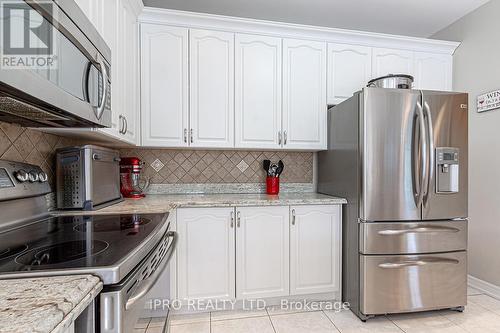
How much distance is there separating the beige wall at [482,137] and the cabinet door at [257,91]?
1833 mm

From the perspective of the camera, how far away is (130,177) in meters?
2.20

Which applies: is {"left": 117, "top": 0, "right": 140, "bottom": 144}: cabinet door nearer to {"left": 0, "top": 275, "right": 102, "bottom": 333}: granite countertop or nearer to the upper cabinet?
the upper cabinet

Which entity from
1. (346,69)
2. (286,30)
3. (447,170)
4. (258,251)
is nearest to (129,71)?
(286,30)

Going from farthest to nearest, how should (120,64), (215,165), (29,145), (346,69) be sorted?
(215,165) < (346,69) < (120,64) < (29,145)

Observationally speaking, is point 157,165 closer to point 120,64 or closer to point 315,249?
point 120,64

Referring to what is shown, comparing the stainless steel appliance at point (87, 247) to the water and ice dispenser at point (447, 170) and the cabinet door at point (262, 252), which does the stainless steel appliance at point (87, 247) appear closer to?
→ the cabinet door at point (262, 252)

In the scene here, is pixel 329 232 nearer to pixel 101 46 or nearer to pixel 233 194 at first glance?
pixel 233 194

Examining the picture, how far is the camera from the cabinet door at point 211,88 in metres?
2.22

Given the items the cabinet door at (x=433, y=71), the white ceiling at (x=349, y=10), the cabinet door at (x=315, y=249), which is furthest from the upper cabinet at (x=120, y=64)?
the cabinet door at (x=433, y=71)

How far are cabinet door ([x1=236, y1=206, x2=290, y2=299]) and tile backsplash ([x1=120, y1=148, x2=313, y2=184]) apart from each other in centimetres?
63

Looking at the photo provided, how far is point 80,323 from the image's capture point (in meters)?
0.62

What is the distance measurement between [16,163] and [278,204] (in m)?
1.57

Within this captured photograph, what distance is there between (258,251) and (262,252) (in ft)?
0.11

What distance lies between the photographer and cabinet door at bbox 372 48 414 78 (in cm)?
249
